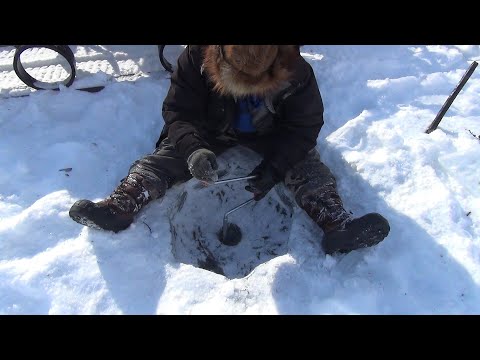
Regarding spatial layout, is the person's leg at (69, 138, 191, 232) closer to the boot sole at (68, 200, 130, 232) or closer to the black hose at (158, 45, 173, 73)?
the boot sole at (68, 200, 130, 232)

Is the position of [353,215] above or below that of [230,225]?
above

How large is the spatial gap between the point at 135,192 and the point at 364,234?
1223 millimetres

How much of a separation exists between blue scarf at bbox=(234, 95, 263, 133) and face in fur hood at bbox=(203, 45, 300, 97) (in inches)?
13.1

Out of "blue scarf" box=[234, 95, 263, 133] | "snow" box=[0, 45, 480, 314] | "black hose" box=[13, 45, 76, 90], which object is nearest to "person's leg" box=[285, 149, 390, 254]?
"snow" box=[0, 45, 480, 314]

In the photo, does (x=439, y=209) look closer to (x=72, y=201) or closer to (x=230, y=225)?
(x=230, y=225)

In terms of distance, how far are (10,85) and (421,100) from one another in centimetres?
297

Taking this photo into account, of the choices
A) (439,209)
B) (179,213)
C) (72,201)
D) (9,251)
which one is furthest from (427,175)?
(9,251)

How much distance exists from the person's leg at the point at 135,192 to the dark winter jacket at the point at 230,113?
128 millimetres

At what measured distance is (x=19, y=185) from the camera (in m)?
2.41

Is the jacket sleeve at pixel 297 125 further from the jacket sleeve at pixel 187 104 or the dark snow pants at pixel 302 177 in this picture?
the jacket sleeve at pixel 187 104

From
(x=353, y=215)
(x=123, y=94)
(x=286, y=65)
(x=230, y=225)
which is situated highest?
(x=286, y=65)

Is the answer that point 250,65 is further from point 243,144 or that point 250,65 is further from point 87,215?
point 87,215

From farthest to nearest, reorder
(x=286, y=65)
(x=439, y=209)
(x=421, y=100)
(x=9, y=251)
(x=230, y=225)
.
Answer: (x=421, y=100) → (x=230, y=225) → (x=439, y=209) → (x=9, y=251) → (x=286, y=65)

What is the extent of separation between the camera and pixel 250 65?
1.68m
